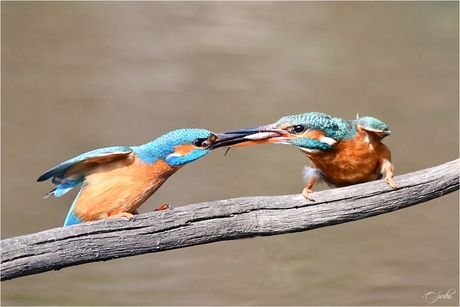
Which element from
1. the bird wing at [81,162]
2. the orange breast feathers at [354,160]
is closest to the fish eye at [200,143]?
the bird wing at [81,162]

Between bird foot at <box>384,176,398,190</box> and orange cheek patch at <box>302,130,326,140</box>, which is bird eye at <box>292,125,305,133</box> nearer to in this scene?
orange cheek patch at <box>302,130,326,140</box>

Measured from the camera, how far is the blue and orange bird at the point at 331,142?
7.09 feet

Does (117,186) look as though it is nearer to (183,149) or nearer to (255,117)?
(183,149)

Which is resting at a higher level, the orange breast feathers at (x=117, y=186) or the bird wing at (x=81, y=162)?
the bird wing at (x=81, y=162)

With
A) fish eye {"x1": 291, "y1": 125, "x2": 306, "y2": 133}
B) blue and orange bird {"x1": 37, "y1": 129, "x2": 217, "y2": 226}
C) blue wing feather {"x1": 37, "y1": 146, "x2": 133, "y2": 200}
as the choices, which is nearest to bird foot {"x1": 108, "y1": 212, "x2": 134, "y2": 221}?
blue and orange bird {"x1": 37, "y1": 129, "x2": 217, "y2": 226}

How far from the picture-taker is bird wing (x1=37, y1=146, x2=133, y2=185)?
6.35 feet

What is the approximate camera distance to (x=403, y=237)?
4535mm

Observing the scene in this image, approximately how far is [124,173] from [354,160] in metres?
0.90

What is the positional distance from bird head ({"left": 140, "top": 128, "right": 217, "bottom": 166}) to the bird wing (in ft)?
0.36

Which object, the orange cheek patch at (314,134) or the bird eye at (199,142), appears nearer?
the bird eye at (199,142)

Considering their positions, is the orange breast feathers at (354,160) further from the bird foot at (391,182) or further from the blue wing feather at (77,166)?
the blue wing feather at (77,166)

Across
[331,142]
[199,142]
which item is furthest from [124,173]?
[331,142]

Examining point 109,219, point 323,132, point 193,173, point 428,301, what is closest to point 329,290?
point 428,301

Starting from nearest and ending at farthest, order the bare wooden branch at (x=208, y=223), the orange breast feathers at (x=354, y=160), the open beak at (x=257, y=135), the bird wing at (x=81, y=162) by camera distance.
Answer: the bare wooden branch at (x=208, y=223), the bird wing at (x=81, y=162), the open beak at (x=257, y=135), the orange breast feathers at (x=354, y=160)
